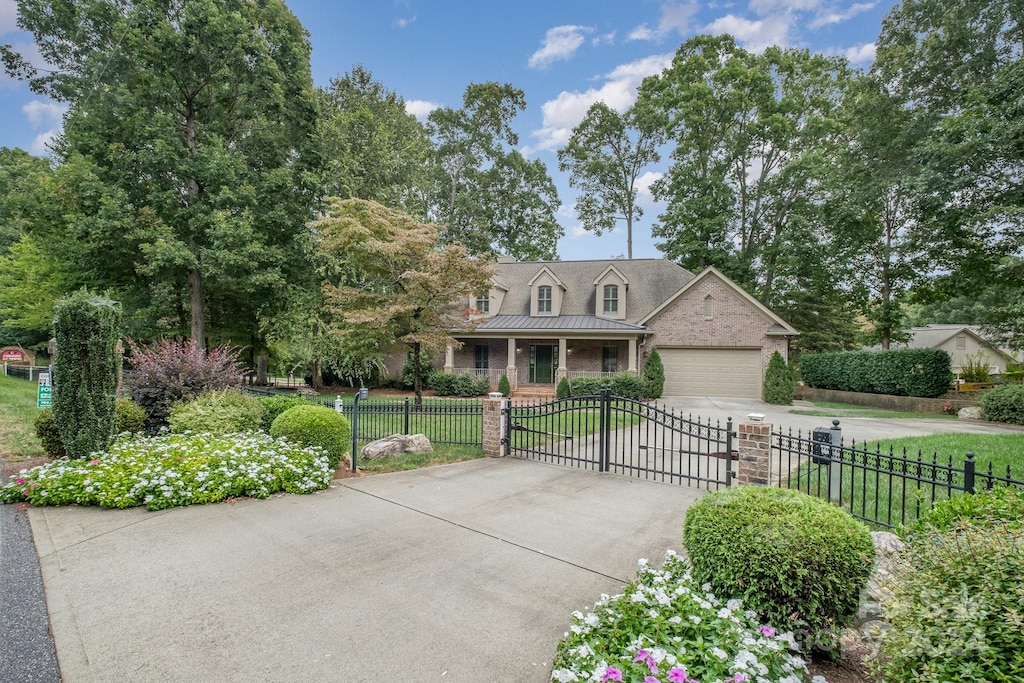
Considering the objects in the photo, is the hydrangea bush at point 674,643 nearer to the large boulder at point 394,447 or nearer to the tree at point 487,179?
the large boulder at point 394,447

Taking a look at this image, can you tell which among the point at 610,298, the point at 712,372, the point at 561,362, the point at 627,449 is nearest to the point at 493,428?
the point at 627,449

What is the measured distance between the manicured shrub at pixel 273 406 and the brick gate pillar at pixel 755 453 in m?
7.30

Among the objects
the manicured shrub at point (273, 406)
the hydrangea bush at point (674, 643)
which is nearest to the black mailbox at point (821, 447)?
the hydrangea bush at point (674, 643)

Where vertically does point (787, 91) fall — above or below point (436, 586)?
above

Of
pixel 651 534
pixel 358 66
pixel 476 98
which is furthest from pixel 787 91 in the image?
pixel 651 534

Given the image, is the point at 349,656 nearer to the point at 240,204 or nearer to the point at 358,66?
the point at 240,204

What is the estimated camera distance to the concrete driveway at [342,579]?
283 centimetres

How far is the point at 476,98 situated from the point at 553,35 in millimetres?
16107

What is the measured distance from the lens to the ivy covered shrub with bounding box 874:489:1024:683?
76.5 inches

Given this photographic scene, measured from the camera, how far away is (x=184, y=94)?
1720 cm

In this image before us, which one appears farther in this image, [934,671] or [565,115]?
[565,115]

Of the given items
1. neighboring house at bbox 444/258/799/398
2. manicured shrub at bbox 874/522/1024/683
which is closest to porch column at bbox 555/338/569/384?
neighboring house at bbox 444/258/799/398

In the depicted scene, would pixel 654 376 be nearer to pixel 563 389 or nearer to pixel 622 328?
pixel 622 328

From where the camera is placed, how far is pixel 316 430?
7184 mm
